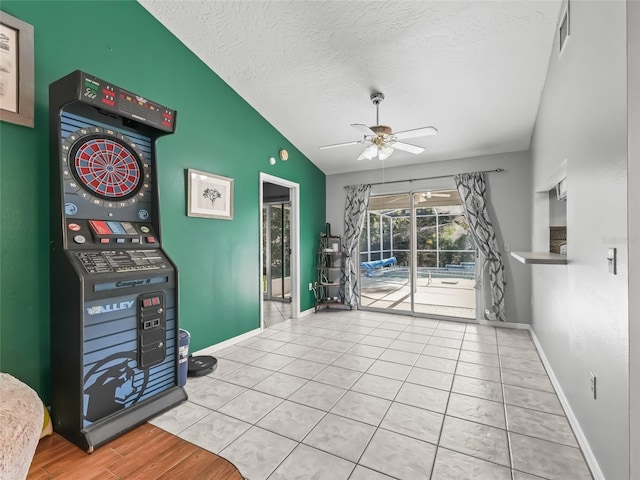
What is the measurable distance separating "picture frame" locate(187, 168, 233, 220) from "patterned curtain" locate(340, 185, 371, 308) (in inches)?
100

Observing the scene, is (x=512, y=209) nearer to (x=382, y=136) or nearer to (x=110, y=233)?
(x=382, y=136)

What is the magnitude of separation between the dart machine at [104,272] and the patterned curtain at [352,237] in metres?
3.67

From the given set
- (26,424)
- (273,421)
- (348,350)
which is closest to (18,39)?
(26,424)

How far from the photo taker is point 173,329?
7.41 ft

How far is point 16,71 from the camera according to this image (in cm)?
192

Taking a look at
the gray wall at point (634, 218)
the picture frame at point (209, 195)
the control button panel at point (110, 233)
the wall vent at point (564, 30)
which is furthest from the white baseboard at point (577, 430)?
the picture frame at point (209, 195)

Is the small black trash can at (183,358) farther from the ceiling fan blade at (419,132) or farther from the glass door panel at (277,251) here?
the glass door panel at (277,251)

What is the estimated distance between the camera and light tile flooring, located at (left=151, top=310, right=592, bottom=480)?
1.68 metres

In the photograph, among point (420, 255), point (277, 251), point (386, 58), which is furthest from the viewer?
point (277, 251)

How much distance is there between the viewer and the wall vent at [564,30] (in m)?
2.12

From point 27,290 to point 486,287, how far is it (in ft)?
16.9

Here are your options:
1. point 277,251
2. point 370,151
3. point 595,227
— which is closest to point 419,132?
point 370,151

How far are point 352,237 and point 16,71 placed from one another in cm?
456

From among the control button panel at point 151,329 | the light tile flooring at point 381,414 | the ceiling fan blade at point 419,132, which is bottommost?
the light tile flooring at point 381,414
